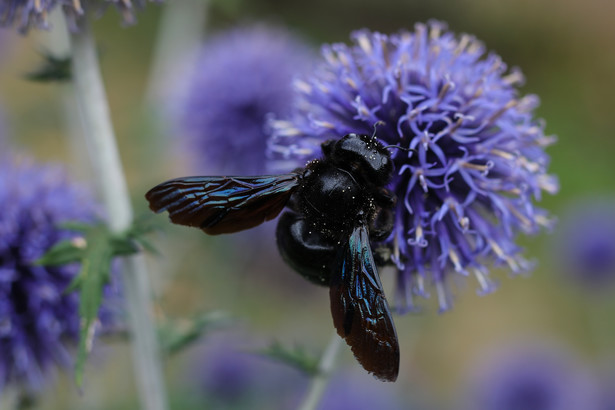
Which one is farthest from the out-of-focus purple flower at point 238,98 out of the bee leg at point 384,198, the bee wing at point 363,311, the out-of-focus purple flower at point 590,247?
the out-of-focus purple flower at point 590,247

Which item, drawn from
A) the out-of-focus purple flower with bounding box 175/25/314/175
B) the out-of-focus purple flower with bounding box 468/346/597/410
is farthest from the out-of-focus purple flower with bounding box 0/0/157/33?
the out-of-focus purple flower with bounding box 468/346/597/410

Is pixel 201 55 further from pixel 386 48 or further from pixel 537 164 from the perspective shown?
pixel 537 164

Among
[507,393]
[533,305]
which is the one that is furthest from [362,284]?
[533,305]

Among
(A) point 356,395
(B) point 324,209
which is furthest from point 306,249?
(A) point 356,395

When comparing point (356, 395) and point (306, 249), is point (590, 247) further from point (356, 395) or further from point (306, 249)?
point (306, 249)

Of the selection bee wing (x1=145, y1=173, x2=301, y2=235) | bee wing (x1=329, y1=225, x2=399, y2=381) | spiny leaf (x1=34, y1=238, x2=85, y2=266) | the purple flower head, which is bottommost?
the purple flower head

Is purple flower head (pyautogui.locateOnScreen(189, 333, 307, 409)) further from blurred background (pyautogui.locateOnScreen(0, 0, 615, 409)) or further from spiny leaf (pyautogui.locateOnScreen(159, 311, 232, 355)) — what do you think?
spiny leaf (pyautogui.locateOnScreen(159, 311, 232, 355))
